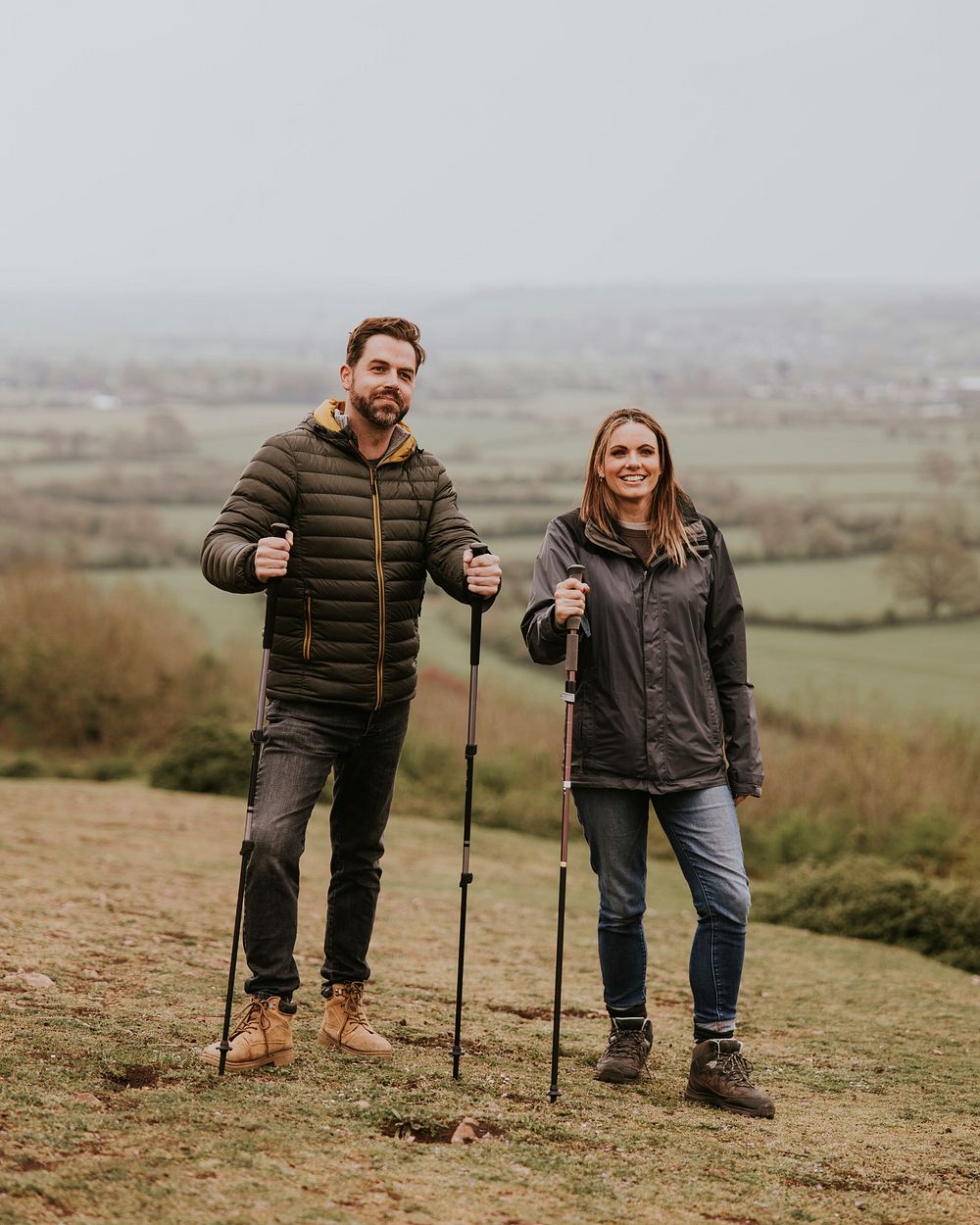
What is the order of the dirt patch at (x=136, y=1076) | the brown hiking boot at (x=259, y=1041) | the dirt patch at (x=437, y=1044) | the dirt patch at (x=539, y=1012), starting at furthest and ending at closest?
the dirt patch at (x=539, y=1012) < the dirt patch at (x=437, y=1044) < the brown hiking boot at (x=259, y=1041) < the dirt patch at (x=136, y=1076)

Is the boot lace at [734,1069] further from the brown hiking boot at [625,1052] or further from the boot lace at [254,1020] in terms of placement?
the boot lace at [254,1020]

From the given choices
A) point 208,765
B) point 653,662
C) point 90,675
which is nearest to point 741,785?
point 653,662

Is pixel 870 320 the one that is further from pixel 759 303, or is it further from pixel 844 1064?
pixel 844 1064

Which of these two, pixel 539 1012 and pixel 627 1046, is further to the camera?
pixel 539 1012

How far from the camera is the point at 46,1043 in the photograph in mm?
4816

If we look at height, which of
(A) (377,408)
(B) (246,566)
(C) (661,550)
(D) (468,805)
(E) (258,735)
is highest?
(A) (377,408)

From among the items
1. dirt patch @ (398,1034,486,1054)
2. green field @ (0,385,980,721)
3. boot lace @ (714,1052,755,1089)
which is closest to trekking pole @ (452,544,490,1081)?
dirt patch @ (398,1034,486,1054)

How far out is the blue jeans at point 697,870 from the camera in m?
5.09

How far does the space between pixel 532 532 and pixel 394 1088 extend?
44.8 metres

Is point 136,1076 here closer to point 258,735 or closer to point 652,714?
point 258,735

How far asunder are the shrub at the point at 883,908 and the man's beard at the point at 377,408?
6.71 metres

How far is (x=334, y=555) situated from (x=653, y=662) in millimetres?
1218

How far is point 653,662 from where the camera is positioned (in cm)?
506

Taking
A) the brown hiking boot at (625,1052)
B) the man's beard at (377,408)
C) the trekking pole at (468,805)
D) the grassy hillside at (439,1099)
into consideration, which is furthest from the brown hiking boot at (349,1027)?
the man's beard at (377,408)
